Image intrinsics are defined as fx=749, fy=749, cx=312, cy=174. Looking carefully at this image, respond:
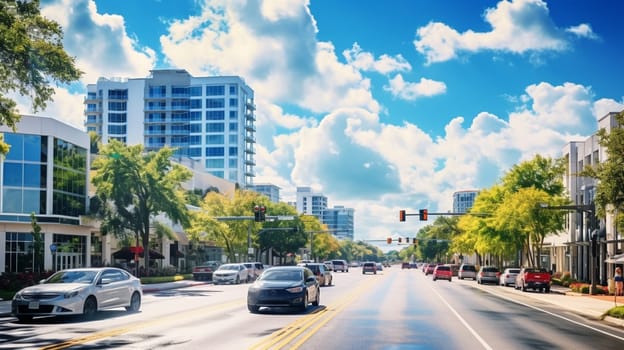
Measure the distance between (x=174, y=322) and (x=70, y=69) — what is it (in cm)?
1235

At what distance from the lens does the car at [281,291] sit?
24.6m

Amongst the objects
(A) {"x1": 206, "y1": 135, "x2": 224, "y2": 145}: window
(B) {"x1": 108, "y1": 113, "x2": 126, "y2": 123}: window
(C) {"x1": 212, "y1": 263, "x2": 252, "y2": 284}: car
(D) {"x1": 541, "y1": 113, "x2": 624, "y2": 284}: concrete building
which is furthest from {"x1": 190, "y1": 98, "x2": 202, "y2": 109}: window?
(C) {"x1": 212, "y1": 263, "x2": 252, "y2": 284}: car

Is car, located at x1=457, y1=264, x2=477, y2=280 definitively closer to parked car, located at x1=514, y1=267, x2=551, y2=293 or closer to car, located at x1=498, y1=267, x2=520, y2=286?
car, located at x1=498, y1=267, x2=520, y2=286

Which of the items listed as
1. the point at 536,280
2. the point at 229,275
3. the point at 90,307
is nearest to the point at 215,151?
the point at 229,275

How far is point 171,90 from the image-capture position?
552 feet

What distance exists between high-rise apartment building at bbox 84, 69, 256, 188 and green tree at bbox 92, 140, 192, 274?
367ft

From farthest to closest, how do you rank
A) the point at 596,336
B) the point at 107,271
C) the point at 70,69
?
the point at 70,69 → the point at 107,271 → the point at 596,336

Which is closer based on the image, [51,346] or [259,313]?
[51,346]

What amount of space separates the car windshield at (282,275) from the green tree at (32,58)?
10974 mm

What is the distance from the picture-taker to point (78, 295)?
72.1 ft

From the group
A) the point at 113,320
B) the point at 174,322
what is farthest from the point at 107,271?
the point at 174,322

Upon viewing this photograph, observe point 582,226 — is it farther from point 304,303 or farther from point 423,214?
point 304,303

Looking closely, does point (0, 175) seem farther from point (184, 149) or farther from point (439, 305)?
point (184, 149)

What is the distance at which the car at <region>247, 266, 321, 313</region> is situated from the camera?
80.6ft
